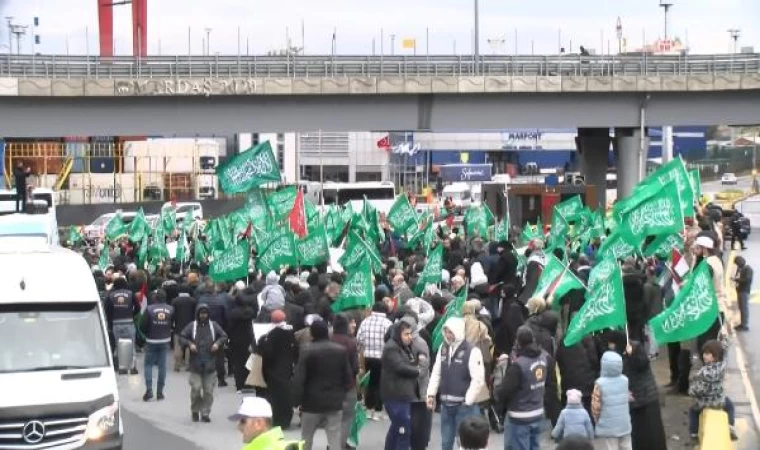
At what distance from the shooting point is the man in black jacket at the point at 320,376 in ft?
45.0

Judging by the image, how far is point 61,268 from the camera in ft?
43.9

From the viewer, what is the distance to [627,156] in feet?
184

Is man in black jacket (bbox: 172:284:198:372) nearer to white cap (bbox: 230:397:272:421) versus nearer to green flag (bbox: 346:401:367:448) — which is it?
green flag (bbox: 346:401:367:448)

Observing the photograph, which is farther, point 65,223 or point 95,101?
point 65,223

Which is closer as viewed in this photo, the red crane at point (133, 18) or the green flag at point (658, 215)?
the green flag at point (658, 215)

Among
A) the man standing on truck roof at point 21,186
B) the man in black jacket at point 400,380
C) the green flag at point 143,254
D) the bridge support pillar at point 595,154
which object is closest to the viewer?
the man in black jacket at point 400,380

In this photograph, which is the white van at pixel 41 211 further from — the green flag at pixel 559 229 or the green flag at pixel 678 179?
the green flag at pixel 678 179

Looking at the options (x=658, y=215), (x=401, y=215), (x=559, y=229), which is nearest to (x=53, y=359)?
(x=658, y=215)

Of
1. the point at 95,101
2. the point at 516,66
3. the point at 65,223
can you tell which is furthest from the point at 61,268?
the point at 65,223

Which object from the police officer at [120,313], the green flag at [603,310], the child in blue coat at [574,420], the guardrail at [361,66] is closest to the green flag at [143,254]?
the police officer at [120,313]

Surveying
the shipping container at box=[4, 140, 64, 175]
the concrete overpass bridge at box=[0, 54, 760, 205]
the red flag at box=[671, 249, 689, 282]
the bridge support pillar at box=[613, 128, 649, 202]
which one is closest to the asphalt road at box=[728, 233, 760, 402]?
the red flag at box=[671, 249, 689, 282]

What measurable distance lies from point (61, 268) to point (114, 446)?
1.84 m

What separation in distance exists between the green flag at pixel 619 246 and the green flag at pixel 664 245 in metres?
0.42

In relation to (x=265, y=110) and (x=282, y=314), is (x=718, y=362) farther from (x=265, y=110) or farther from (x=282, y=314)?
(x=265, y=110)
